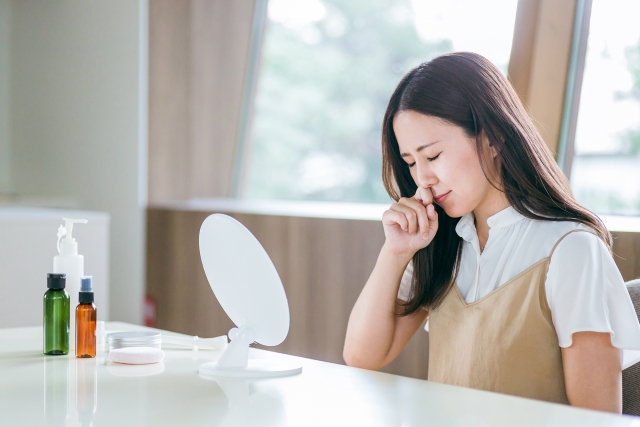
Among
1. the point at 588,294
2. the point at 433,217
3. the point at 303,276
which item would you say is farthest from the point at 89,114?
the point at 588,294

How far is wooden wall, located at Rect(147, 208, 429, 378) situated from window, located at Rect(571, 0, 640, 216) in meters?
0.74

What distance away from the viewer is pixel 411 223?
1.44 meters

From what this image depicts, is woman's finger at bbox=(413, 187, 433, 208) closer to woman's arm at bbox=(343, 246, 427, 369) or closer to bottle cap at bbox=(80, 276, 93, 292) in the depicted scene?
woman's arm at bbox=(343, 246, 427, 369)

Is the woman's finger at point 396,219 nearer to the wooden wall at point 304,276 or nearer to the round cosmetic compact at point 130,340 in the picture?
the round cosmetic compact at point 130,340

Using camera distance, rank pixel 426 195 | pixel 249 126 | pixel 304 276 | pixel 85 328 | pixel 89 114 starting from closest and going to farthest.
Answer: pixel 85 328 < pixel 426 195 < pixel 304 276 < pixel 89 114 < pixel 249 126

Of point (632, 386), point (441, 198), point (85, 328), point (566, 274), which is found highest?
point (441, 198)

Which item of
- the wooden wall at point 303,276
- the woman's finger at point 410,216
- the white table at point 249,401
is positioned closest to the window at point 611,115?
the wooden wall at point 303,276

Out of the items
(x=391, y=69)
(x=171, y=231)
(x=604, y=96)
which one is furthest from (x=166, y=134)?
(x=604, y=96)

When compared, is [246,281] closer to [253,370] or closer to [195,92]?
[253,370]

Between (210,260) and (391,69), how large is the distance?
80.1 inches

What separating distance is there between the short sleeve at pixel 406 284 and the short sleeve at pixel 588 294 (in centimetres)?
36

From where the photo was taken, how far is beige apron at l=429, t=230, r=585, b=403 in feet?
4.08

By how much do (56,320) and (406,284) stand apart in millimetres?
721

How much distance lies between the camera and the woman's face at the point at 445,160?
4.43 feet
